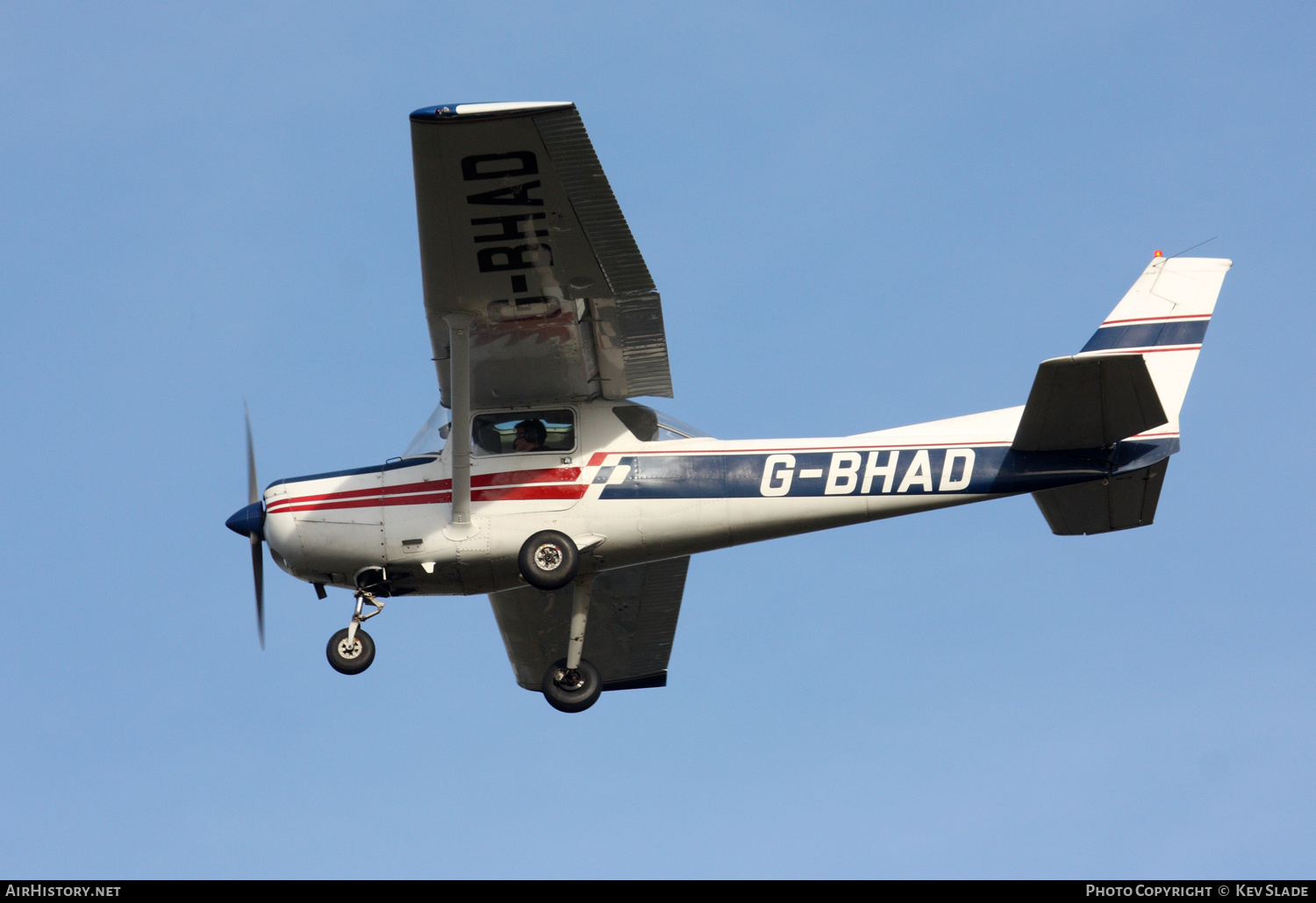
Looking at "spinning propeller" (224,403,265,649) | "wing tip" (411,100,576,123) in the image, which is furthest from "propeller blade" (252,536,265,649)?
"wing tip" (411,100,576,123)

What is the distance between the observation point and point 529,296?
13.2 m

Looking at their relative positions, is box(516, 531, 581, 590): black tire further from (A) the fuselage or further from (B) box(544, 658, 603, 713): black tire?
(B) box(544, 658, 603, 713): black tire

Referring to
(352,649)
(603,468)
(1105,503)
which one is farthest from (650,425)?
(1105,503)

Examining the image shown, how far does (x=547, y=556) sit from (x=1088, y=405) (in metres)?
4.94

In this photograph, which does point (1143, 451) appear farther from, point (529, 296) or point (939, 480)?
point (529, 296)

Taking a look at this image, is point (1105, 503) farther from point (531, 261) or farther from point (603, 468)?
point (531, 261)

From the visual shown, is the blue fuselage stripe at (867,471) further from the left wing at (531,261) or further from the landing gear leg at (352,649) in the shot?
the landing gear leg at (352,649)

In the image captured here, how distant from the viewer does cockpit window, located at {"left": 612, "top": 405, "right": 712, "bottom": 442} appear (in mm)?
14352

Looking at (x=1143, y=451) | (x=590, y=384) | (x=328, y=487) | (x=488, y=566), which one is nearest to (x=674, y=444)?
(x=590, y=384)

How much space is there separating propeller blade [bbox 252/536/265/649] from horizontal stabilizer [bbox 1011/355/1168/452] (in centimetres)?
729

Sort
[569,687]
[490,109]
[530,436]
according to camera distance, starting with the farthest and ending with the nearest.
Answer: [569,687], [530,436], [490,109]

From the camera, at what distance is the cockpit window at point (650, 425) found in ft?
47.1

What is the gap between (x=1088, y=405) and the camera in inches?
507
